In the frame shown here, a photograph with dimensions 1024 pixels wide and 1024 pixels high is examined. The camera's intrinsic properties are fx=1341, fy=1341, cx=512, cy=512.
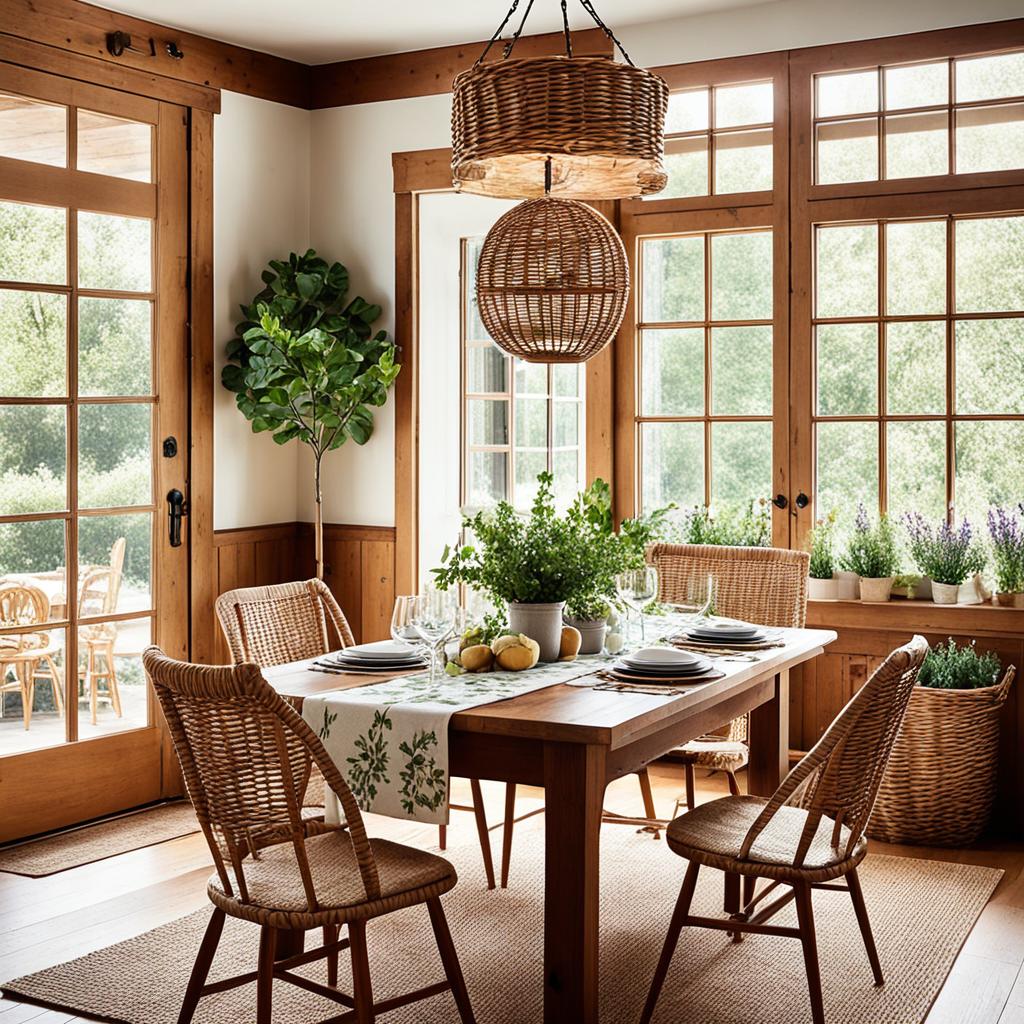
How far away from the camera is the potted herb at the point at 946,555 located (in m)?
4.62

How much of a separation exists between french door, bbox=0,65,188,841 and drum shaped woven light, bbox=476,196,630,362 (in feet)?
5.95

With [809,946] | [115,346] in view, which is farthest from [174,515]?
[809,946]

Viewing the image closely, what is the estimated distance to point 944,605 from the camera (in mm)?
4633

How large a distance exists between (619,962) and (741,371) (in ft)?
8.01

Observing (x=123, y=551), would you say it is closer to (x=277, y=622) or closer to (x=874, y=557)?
(x=277, y=622)

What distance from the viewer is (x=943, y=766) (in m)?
4.34

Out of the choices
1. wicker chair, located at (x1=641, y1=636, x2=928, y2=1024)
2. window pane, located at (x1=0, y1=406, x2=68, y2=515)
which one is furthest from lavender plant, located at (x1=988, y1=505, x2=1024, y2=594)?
window pane, located at (x1=0, y1=406, x2=68, y2=515)

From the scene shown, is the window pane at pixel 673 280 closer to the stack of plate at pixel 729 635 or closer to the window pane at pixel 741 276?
the window pane at pixel 741 276

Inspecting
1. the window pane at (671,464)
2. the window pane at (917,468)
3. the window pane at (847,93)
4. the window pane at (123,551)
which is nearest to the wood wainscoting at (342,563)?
the window pane at (123,551)

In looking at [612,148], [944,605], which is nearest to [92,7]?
[612,148]

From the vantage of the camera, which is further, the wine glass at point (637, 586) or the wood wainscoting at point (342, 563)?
the wood wainscoting at point (342, 563)

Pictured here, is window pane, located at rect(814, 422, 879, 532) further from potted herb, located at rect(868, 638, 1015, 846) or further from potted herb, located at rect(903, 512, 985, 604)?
potted herb, located at rect(868, 638, 1015, 846)

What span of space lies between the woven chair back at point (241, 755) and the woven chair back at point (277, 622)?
933mm

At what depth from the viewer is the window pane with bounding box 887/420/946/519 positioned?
4.74 m
